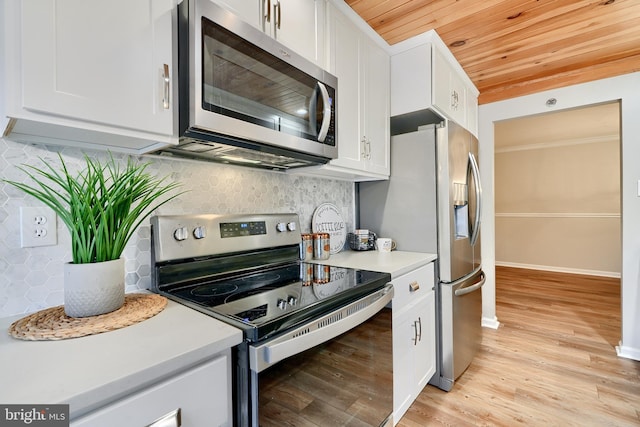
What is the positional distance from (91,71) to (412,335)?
174cm

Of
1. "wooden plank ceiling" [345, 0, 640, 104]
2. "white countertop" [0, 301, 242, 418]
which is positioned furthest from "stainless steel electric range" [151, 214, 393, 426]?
"wooden plank ceiling" [345, 0, 640, 104]

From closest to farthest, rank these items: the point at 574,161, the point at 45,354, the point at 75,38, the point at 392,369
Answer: the point at 45,354 → the point at 75,38 → the point at 392,369 → the point at 574,161

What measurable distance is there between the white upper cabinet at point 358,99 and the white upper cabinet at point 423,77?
0.29ft

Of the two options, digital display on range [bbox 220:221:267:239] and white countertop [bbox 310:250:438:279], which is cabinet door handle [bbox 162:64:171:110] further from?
white countertop [bbox 310:250:438:279]

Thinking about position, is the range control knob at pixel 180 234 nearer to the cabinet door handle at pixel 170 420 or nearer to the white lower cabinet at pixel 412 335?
the cabinet door handle at pixel 170 420

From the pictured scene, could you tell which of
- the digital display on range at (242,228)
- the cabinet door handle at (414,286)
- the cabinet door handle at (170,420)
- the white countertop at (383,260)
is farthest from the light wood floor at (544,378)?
the cabinet door handle at (170,420)

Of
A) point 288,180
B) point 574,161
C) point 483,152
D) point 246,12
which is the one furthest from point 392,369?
point 574,161

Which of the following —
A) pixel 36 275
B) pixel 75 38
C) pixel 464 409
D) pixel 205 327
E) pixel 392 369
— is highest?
pixel 75 38

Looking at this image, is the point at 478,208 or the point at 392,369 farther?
the point at 478,208

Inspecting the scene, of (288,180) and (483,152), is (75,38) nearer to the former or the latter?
(288,180)

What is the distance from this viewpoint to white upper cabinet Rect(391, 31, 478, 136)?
1.94 meters

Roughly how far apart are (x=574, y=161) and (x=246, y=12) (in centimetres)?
594

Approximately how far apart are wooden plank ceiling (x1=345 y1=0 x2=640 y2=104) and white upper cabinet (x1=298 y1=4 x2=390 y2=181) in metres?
0.20

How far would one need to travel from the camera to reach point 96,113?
80cm
